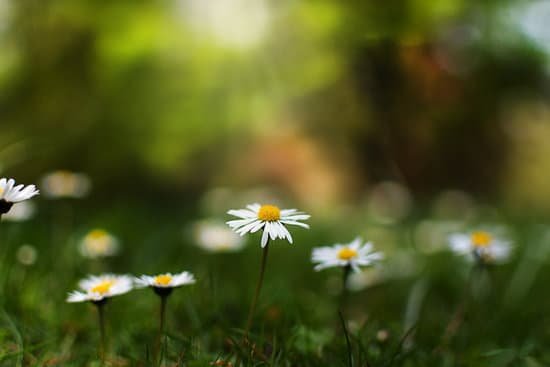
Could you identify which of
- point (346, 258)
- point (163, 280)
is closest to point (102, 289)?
point (163, 280)

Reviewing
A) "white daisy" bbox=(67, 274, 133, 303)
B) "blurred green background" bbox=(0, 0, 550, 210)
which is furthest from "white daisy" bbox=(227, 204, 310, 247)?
"blurred green background" bbox=(0, 0, 550, 210)

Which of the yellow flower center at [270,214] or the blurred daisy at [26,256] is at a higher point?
the blurred daisy at [26,256]

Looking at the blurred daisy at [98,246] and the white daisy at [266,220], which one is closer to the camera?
the white daisy at [266,220]

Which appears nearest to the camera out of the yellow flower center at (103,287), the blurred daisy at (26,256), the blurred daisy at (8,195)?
the blurred daisy at (8,195)

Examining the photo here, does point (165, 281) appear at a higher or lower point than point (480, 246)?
lower

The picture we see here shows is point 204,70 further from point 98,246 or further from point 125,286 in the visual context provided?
point 125,286

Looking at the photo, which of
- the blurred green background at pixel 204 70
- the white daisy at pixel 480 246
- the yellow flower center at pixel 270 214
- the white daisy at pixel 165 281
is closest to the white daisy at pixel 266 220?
the yellow flower center at pixel 270 214

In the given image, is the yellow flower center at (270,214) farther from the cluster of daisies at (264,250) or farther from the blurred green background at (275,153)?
the blurred green background at (275,153)

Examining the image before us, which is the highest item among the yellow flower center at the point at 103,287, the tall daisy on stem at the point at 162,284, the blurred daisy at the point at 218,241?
the blurred daisy at the point at 218,241
